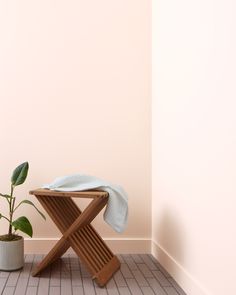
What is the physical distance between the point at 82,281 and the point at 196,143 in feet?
3.47

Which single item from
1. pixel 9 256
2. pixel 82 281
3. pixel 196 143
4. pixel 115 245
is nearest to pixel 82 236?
pixel 82 281

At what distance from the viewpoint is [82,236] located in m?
2.56

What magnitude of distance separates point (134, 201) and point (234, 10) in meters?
1.78

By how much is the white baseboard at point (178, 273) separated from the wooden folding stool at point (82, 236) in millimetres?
316

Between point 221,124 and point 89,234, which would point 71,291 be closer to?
point 89,234

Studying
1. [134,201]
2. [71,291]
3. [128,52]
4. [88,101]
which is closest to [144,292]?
[71,291]

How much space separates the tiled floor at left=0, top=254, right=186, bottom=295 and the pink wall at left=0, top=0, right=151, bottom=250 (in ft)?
1.32

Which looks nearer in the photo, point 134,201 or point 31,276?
point 31,276

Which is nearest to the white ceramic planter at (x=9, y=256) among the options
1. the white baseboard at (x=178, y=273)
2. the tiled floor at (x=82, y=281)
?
the tiled floor at (x=82, y=281)

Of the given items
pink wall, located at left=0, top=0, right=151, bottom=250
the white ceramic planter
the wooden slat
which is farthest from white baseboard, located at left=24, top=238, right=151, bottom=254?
the wooden slat

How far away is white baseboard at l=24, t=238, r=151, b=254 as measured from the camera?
305 cm

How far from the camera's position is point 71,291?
2275mm

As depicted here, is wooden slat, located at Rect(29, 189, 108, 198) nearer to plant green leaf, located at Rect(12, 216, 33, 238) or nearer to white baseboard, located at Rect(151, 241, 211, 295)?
plant green leaf, located at Rect(12, 216, 33, 238)

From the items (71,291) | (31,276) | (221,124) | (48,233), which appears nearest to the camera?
(221,124)
